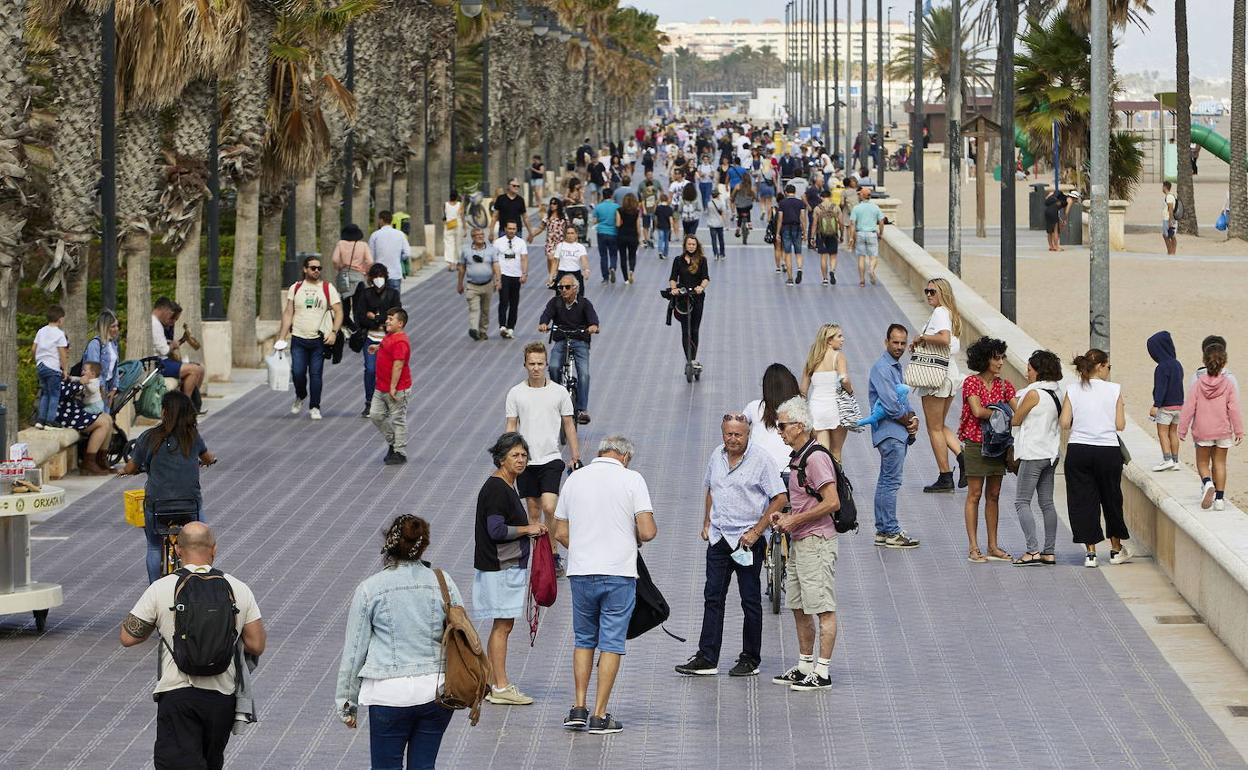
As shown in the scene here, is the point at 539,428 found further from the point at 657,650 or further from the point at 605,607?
the point at 605,607

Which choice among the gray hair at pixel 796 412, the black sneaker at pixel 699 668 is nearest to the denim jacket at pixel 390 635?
the black sneaker at pixel 699 668

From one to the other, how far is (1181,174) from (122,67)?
3375 centimetres

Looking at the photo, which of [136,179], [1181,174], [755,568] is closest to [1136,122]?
[1181,174]

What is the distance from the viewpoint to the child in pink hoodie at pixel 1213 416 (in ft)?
50.8

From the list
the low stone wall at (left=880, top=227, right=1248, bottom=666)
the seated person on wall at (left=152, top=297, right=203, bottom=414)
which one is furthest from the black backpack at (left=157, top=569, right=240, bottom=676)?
the seated person on wall at (left=152, top=297, right=203, bottom=414)

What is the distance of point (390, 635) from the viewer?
8234mm

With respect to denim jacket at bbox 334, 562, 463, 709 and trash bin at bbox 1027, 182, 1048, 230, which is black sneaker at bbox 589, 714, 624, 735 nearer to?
denim jacket at bbox 334, 562, 463, 709

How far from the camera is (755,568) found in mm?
11500

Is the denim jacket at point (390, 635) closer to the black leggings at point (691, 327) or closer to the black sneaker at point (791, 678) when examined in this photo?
the black sneaker at point (791, 678)

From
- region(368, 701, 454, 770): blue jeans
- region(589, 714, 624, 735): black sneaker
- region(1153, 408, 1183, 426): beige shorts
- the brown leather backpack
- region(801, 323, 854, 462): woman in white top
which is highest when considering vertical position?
region(801, 323, 854, 462): woman in white top

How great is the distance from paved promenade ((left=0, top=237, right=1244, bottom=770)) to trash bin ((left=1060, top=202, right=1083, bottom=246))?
28.0m

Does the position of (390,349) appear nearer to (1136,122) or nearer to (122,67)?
(122,67)

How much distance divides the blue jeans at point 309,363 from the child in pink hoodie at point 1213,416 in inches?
370

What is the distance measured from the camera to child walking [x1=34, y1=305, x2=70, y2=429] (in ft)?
60.7
